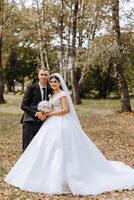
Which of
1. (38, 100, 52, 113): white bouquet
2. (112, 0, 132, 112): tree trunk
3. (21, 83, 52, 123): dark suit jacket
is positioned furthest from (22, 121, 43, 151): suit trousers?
(112, 0, 132, 112): tree trunk

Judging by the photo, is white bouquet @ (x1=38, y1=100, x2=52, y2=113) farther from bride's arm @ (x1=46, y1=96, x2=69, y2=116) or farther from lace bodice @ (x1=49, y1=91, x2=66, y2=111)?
bride's arm @ (x1=46, y1=96, x2=69, y2=116)

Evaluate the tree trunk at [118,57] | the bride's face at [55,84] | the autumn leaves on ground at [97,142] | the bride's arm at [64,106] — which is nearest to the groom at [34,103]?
the bride's face at [55,84]

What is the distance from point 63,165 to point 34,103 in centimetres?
162

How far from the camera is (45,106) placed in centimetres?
983

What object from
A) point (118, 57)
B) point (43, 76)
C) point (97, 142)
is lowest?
point (97, 142)

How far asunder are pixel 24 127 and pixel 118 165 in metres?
2.38

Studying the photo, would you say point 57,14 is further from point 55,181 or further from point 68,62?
point 55,181

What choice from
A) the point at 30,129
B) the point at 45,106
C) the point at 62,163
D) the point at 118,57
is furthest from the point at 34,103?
the point at 118,57

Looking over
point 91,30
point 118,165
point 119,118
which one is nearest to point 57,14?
point 91,30

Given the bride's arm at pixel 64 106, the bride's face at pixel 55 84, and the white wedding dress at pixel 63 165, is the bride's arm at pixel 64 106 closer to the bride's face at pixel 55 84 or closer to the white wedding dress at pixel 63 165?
the white wedding dress at pixel 63 165

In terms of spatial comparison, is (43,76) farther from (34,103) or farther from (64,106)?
(64,106)

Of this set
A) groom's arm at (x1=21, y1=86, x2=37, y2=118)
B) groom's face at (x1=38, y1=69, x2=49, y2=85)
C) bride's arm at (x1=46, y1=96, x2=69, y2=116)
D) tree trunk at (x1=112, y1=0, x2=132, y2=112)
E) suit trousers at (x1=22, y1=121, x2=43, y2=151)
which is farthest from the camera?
tree trunk at (x1=112, y1=0, x2=132, y2=112)

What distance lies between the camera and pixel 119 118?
25609mm

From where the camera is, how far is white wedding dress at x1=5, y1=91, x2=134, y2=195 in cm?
915
